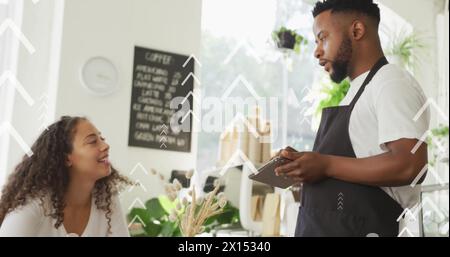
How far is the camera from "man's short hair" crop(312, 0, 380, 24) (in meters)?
1.42

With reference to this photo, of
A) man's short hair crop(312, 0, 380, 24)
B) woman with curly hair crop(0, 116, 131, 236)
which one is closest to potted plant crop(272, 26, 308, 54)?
man's short hair crop(312, 0, 380, 24)

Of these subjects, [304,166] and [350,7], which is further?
[350,7]

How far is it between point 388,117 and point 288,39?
114 centimetres

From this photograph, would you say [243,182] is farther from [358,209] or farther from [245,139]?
[358,209]

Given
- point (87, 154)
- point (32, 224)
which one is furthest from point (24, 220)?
point (87, 154)

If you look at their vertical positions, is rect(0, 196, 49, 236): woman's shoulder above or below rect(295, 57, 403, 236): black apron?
below

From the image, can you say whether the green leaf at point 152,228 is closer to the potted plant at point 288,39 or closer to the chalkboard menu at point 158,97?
the chalkboard menu at point 158,97

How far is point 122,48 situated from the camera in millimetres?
1675

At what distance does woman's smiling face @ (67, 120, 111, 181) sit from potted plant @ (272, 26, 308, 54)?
1.07 meters

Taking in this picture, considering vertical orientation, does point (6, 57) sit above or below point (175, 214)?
above

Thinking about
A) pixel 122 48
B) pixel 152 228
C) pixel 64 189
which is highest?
pixel 122 48
